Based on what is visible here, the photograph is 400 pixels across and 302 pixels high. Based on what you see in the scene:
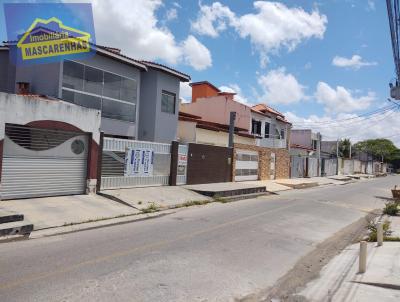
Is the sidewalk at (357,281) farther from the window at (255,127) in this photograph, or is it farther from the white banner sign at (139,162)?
the window at (255,127)

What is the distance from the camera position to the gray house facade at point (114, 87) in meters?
18.1

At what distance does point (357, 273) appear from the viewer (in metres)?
7.45

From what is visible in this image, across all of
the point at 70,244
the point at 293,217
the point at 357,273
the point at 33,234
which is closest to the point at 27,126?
the point at 33,234

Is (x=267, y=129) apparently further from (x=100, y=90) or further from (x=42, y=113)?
(x=42, y=113)

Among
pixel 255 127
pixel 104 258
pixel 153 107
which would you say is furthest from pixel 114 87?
pixel 255 127

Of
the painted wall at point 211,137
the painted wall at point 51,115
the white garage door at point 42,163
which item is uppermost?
the painted wall at point 211,137

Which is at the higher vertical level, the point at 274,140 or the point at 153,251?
the point at 274,140

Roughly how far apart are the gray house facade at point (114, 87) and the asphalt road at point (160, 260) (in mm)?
8513

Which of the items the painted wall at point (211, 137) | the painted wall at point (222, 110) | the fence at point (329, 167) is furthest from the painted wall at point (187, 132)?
the fence at point (329, 167)

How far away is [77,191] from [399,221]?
1170cm

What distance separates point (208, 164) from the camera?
79.7 feet

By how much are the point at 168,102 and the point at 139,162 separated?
668 centimetres

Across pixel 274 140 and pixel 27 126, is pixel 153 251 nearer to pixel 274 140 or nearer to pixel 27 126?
pixel 27 126

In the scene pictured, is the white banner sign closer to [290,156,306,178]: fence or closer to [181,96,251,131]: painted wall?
[181,96,251,131]: painted wall
